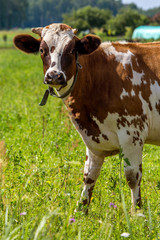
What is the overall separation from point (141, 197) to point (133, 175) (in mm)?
524

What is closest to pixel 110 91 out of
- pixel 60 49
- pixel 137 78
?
pixel 137 78

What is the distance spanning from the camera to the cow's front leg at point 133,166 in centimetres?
516

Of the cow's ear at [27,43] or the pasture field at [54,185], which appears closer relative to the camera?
the pasture field at [54,185]

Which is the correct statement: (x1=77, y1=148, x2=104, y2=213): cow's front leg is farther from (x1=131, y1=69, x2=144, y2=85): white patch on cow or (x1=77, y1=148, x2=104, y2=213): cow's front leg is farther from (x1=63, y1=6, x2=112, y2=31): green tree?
(x1=63, y1=6, x2=112, y2=31): green tree

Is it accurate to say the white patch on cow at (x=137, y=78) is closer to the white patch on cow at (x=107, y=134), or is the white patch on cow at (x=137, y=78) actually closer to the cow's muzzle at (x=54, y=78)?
the white patch on cow at (x=107, y=134)

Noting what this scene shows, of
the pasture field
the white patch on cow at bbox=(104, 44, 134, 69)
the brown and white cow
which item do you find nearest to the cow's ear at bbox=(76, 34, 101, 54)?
Result: the brown and white cow

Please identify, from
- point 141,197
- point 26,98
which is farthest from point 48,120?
point 26,98

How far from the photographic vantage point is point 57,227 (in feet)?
13.2

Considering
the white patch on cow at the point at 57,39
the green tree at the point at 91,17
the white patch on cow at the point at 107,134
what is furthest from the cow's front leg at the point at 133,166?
the green tree at the point at 91,17

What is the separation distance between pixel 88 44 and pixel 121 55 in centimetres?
51

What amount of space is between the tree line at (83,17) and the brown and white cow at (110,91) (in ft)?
105

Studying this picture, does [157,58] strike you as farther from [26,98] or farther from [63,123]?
[26,98]

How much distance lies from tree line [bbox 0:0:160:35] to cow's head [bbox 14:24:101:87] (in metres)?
32.4

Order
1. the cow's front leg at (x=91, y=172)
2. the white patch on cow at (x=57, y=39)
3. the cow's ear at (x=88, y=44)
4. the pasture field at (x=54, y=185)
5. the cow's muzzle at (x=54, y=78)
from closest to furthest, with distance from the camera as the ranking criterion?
the pasture field at (x=54, y=185) < the cow's muzzle at (x=54, y=78) < the white patch on cow at (x=57, y=39) < the cow's ear at (x=88, y=44) < the cow's front leg at (x=91, y=172)
